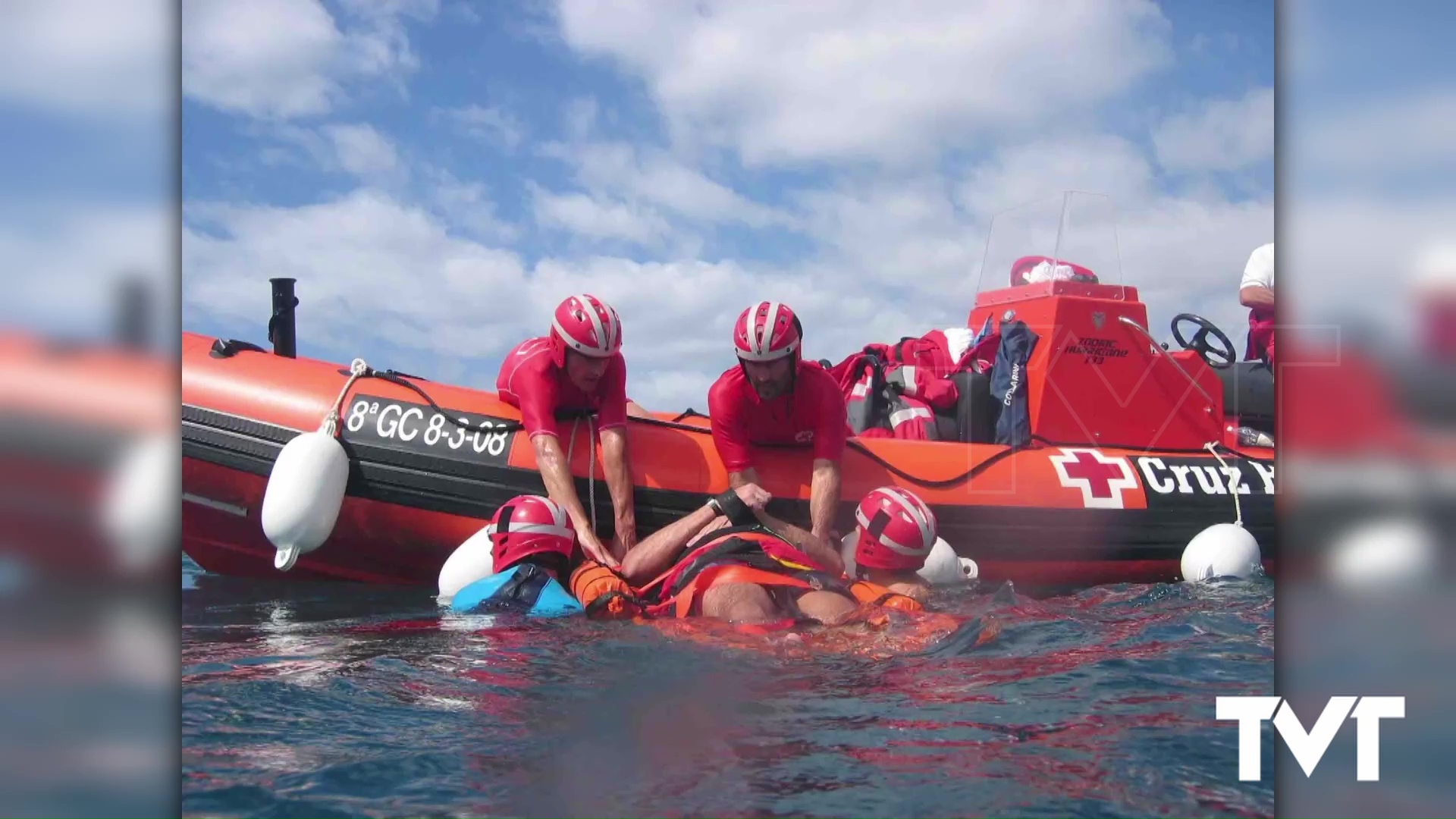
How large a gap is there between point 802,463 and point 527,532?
172 cm

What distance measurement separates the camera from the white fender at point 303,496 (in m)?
5.10

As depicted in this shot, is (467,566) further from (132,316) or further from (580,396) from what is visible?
(132,316)

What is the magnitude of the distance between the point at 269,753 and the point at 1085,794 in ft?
5.81

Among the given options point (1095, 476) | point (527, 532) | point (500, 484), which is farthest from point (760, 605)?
point (1095, 476)

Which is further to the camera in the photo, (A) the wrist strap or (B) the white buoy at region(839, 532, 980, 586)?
(B) the white buoy at region(839, 532, 980, 586)

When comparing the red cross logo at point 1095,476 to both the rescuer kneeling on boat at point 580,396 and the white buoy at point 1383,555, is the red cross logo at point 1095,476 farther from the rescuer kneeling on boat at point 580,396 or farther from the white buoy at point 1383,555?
the white buoy at point 1383,555

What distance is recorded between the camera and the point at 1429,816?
1.09 meters

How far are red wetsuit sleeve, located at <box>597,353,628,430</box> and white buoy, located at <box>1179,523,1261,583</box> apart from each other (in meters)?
3.37

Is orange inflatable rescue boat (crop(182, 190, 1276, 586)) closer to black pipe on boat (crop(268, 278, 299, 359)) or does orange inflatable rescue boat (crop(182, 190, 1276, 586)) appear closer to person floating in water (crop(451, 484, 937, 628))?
black pipe on boat (crop(268, 278, 299, 359))

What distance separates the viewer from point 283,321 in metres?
6.29

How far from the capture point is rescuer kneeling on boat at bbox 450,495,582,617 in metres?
4.33

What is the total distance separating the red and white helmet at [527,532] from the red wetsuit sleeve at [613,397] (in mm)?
718

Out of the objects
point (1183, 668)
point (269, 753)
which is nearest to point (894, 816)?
point (269, 753)

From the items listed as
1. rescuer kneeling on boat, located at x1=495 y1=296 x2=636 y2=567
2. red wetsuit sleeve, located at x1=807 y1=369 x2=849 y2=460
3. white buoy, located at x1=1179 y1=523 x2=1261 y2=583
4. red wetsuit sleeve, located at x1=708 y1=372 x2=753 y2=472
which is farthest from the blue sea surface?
white buoy, located at x1=1179 y1=523 x2=1261 y2=583
